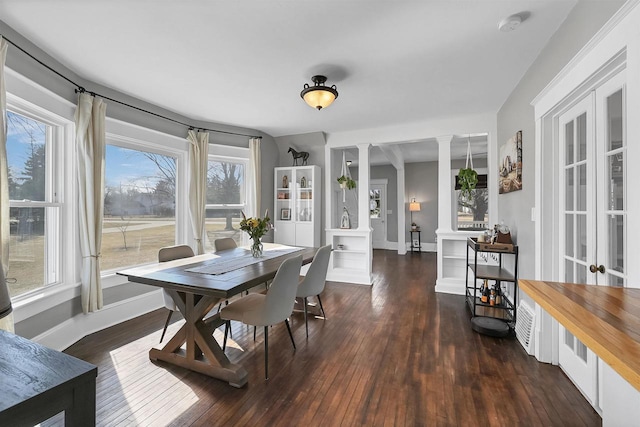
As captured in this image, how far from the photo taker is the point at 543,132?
2.38 meters

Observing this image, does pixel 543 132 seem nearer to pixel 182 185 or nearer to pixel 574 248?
pixel 574 248

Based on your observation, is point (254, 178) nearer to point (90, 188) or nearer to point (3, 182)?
point (90, 188)

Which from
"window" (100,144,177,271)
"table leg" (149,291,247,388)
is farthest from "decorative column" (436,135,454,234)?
"window" (100,144,177,271)

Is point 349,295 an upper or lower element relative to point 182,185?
lower

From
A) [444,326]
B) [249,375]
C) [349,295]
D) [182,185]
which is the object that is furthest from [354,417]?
[182,185]

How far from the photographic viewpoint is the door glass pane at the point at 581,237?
199 centimetres

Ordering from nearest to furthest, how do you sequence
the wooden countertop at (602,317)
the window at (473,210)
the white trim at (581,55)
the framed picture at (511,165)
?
the wooden countertop at (602,317)
the white trim at (581,55)
the framed picture at (511,165)
the window at (473,210)

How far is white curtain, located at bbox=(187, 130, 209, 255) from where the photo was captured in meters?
4.04

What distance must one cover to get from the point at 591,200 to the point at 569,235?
42 centimetres

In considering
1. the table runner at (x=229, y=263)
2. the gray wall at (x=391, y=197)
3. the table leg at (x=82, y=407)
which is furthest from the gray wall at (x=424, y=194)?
the table leg at (x=82, y=407)

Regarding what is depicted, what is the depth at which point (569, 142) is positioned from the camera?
2193 mm

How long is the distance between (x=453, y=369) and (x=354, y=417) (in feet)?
3.18

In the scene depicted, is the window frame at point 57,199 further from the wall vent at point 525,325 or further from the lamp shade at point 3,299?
the wall vent at point 525,325

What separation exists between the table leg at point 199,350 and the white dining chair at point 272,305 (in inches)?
6.9
